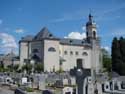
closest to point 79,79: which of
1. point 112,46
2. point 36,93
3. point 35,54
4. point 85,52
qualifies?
point 36,93

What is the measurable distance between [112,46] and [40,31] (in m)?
24.6

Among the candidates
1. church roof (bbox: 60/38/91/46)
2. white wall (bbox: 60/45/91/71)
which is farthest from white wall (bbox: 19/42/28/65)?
church roof (bbox: 60/38/91/46)

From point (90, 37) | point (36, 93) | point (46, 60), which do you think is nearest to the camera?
point (36, 93)

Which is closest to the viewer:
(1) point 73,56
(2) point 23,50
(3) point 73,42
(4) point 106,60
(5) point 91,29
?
(2) point 23,50

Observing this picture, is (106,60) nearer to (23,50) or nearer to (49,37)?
(49,37)

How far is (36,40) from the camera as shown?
246 ft

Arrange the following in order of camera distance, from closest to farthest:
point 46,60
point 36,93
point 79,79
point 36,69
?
point 79,79 → point 36,93 → point 36,69 → point 46,60

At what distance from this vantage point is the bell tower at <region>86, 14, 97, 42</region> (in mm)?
83438

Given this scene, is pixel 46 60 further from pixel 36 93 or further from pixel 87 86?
pixel 87 86

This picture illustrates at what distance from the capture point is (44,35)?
243ft

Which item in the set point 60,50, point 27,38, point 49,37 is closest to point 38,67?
point 49,37

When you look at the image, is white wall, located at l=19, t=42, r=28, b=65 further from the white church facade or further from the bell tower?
the bell tower

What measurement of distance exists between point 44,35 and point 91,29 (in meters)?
15.9

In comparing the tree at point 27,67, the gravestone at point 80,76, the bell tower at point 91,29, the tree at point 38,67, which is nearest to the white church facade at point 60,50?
the bell tower at point 91,29
